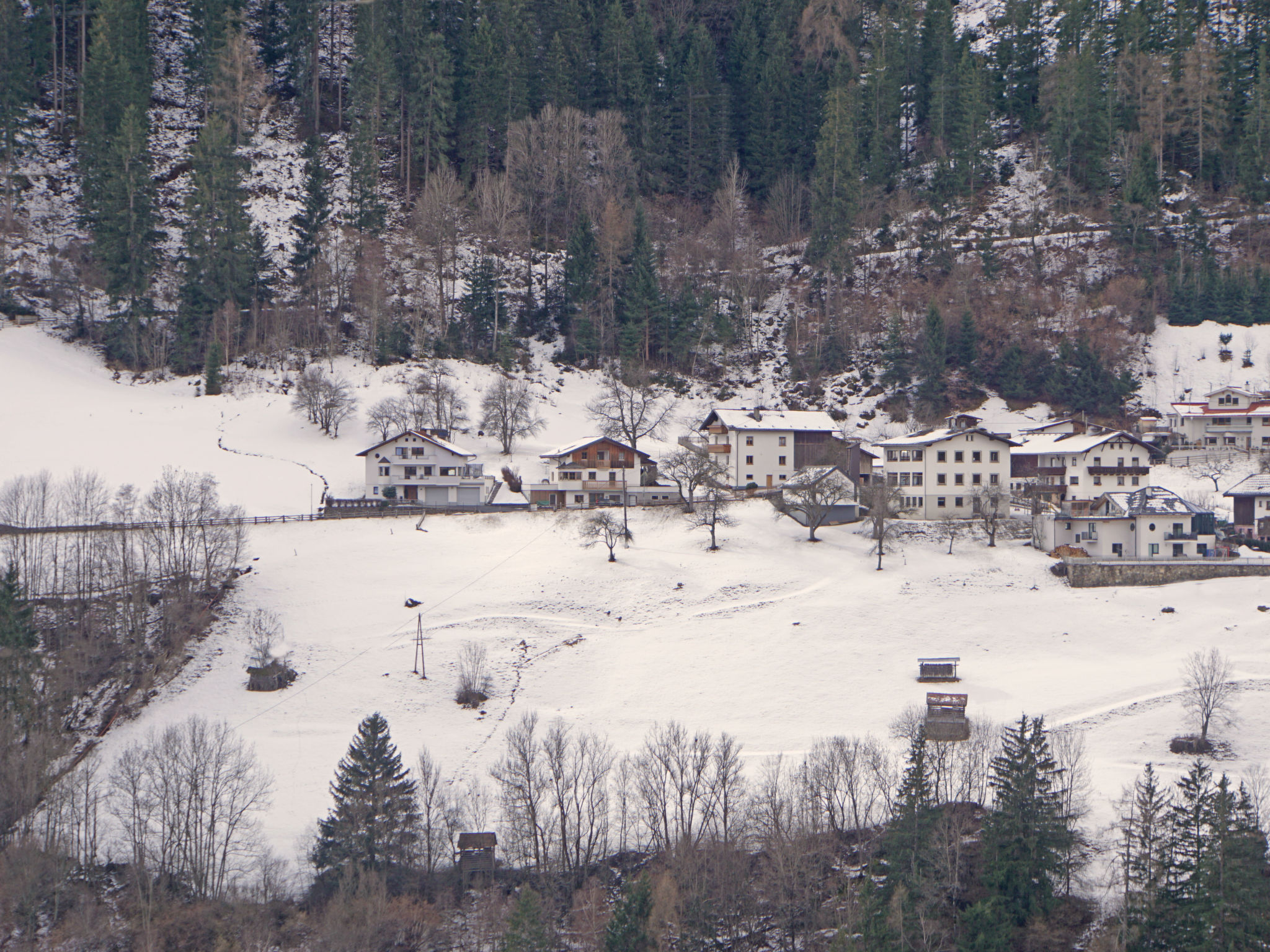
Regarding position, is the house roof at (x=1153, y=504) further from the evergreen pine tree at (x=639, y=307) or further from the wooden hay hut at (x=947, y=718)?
the evergreen pine tree at (x=639, y=307)

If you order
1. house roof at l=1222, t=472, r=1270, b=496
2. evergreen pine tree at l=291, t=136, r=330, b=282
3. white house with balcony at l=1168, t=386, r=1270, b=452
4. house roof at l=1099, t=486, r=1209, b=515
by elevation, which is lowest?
house roof at l=1099, t=486, r=1209, b=515

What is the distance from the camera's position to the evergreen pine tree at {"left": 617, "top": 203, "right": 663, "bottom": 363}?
90125 millimetres

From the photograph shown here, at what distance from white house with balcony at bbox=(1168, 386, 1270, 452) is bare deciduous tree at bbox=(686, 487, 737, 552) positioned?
32.1 meters

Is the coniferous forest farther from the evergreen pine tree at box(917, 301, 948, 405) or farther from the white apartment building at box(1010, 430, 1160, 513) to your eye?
the white apartment building at box(1010, 430, 1160, 513)

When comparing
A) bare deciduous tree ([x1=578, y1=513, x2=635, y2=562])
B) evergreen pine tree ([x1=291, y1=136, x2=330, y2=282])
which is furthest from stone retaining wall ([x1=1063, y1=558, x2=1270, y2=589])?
evergreen pine tree ([x1=291, y1=136, x2=330, y2=282])

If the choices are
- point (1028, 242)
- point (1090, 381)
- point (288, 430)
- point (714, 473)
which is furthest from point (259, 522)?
point (1028, 242)

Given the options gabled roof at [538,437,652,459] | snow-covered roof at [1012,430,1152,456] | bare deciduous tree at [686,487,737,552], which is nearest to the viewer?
bare deciduous tree at [686,487,737,552]

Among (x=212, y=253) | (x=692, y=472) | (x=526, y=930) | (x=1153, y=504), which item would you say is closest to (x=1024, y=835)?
(x=526, y=930)

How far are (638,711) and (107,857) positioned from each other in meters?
19.3

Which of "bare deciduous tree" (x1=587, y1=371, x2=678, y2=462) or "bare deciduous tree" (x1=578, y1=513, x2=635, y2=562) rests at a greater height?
"bare deciduous tree" (x1=587, y1=371, x2=678, y2=462)

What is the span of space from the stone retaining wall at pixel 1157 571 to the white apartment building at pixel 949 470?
34.8ft

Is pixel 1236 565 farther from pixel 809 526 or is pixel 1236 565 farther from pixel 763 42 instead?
pixel 763 42

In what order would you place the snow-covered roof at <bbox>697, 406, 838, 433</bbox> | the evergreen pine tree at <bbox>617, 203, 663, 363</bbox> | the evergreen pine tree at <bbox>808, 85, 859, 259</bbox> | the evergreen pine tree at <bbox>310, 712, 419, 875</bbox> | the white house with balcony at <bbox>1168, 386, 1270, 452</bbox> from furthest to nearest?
1. the evergreen pine tree at <bbox>808, 85, 859, 259</bbox>
2. the evergreen pine tree at <bbox>617, 203, 663, 363</bbox>
3. the white house with balcony at <bbox>1168, 386, 1270, 452</bbox>
4. the snow-covered roof at <bbox>697, 406, 838, 433</bbox>
5. the evergreen pine tree at <bbox>310, 712, 419, 875</bbox>

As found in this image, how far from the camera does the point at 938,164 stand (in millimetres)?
102312
